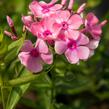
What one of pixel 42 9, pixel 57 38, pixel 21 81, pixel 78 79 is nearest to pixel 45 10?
pixel 42 9

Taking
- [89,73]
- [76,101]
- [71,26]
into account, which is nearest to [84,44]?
[71,26]

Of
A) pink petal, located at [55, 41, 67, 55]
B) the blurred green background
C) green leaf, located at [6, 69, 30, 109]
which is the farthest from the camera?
the blurred green background

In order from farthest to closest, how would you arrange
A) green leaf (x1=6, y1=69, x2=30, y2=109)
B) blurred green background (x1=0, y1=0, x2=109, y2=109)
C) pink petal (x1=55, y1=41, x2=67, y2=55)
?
blurred green background (x1=0, y1=0, x2=109, y2=109) < green leaf (x1=6, y1=69, x2=30, y2=109) < pink petal (x1=55, y1=41, x2=67, y2=55)

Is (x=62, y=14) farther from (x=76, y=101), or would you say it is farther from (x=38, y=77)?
(x=76, y=101)

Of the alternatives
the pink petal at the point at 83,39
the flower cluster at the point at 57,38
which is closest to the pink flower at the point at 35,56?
the flower cluster at the point at 57,38

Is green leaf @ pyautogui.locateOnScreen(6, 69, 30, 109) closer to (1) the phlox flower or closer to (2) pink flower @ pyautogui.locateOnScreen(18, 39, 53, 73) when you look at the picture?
(2) pink flower @ pyautogui.locateOnScreen(18, 39, 53, 73)

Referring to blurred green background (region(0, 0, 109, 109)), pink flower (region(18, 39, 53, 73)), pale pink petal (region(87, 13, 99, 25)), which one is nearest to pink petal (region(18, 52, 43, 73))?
pink flower (region(18, 39, 53, 73))

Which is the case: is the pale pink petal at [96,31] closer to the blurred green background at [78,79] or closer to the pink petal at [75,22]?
the pink petal at [75,22]
